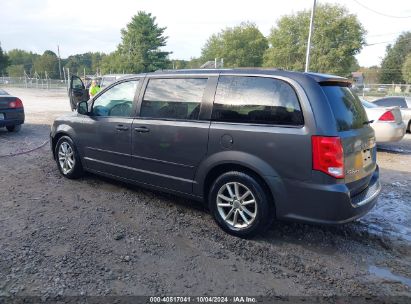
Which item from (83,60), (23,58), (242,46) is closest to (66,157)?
(242,46)

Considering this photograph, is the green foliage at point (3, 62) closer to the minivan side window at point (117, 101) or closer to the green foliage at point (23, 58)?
the green foliage at point (23, 58)

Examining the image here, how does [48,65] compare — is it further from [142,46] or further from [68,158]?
[68,158]

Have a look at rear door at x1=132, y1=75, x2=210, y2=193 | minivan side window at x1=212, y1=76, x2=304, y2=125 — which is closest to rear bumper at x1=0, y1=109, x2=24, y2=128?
rear door at x1=132, y1=75, x2=210, y2=193

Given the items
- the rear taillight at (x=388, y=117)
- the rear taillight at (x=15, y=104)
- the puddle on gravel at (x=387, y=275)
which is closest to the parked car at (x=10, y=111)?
the rear taillight at (x=15, y=104)

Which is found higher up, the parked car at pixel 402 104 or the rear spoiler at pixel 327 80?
the rear spoiler at pixel 327 80

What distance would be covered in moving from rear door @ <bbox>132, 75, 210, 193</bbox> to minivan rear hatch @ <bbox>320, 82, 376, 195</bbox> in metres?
1.36

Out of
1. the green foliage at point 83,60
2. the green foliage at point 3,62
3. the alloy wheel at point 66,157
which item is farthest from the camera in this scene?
the green foliage at point 83,60

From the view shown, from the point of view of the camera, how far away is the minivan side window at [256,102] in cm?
340

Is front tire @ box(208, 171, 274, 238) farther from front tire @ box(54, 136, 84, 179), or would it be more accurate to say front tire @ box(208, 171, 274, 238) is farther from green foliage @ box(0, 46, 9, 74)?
green foliage @ box(0, 46, 9, 74)

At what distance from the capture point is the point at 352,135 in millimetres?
3412

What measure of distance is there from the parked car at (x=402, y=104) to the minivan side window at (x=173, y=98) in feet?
31.2

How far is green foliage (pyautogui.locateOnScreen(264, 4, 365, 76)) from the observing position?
44812mm

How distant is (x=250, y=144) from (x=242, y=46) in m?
60.9

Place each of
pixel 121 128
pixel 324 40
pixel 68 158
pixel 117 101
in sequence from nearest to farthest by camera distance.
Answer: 1. pixel 121 128
2. pixel 117 101
3. pixel 68 158
4. pixel 324 40
